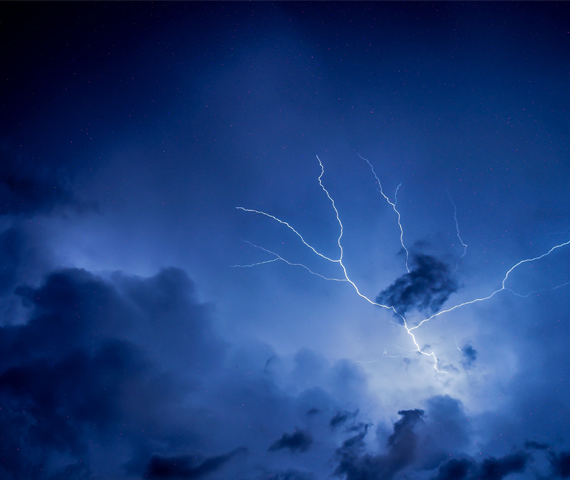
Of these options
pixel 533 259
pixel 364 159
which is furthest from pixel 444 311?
pixel 364 159

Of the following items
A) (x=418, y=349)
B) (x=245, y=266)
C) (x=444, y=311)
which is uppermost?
(x=245, y=266)

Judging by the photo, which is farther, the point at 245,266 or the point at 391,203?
the point at 245,266

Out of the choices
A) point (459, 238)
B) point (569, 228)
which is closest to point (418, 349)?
point (459, 238)

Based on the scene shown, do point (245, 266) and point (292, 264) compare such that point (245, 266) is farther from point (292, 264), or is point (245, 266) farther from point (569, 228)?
point (569, 228)

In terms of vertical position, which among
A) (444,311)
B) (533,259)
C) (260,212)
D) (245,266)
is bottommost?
(444,311)

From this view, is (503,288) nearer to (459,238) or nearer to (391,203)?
(459,238)

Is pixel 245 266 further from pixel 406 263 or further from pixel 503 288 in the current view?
pixel 503 288

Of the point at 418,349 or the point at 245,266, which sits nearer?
the point at 418,349

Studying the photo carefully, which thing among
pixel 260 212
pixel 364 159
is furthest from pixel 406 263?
pixel 260 212

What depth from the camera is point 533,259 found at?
13.3m

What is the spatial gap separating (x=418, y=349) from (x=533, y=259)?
6347mm

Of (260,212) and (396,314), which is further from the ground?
(260,212)

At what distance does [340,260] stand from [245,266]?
4.50m

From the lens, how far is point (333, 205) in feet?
43.7
